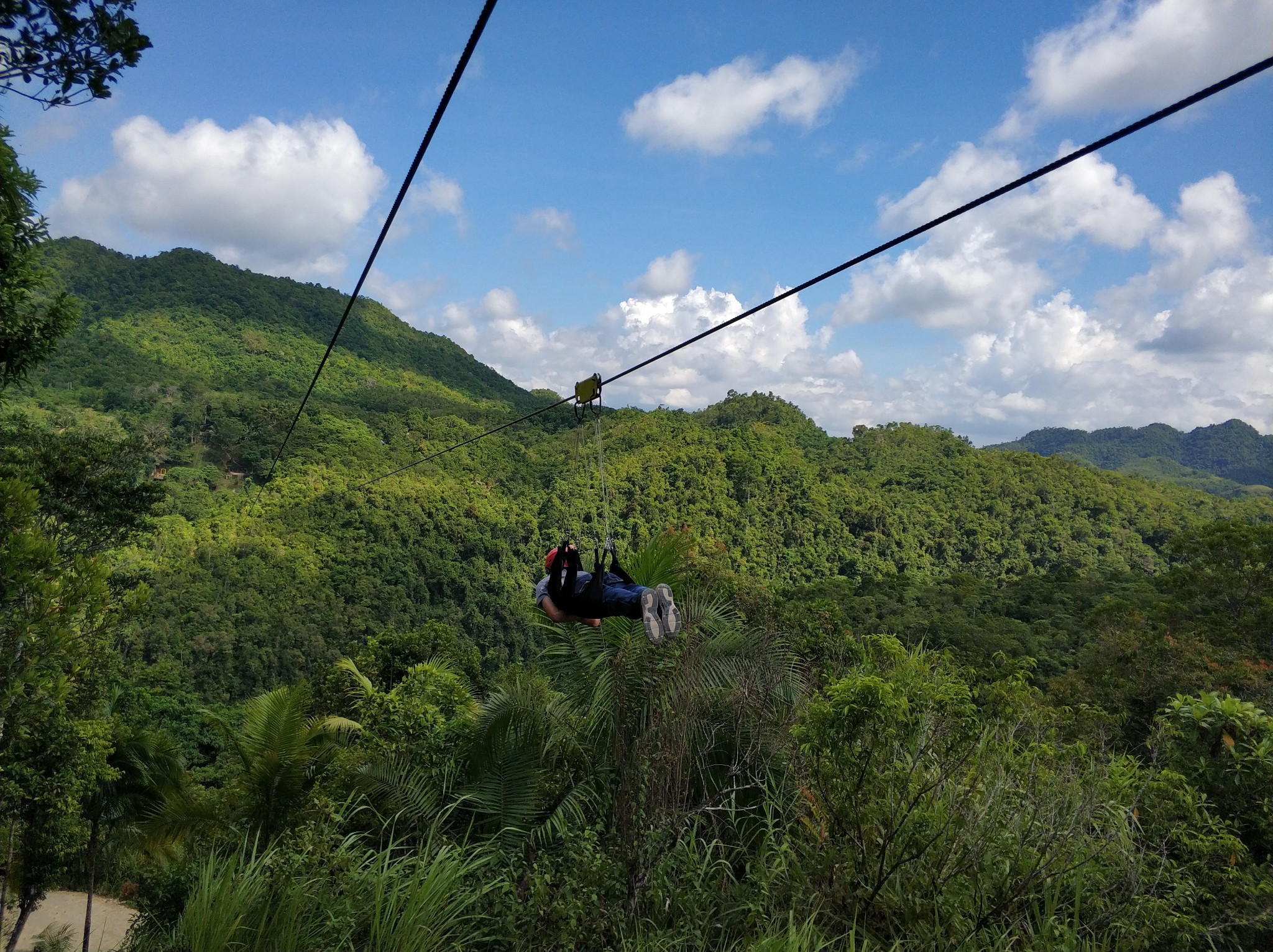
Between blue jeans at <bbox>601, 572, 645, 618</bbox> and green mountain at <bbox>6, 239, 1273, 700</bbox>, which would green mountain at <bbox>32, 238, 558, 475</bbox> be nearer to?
green mountain at <bbox>6, 239, 1273, 700</bbox>

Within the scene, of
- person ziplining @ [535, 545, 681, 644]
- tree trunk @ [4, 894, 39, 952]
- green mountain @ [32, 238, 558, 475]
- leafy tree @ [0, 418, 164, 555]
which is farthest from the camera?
green mountain @ [32, 238, 558, 475]

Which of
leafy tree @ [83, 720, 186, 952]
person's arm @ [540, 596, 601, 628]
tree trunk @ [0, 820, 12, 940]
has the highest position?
person's arm @ [540, 596, 601, 628]

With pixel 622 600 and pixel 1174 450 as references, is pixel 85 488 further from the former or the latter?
pixel 1174 450

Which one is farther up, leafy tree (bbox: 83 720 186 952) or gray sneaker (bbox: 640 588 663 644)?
gray sneaker (bbox: 640 588 663 644)

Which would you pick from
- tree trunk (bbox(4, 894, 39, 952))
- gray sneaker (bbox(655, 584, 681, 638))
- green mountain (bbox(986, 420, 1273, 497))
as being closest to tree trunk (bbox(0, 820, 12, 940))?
tree trunk (bbox(4, 894, 39, 952))

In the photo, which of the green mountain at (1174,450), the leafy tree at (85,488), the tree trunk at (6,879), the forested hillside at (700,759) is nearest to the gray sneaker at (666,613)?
the forested hillside at (700,759)

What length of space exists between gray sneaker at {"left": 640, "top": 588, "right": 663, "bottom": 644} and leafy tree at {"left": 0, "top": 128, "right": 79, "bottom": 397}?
11.5 ft

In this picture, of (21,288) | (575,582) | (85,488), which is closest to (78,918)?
(85,488)

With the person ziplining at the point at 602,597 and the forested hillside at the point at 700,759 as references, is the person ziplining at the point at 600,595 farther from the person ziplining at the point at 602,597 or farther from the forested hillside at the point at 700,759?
the forested hillside at the point at 700,759

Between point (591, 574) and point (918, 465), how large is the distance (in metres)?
59.8

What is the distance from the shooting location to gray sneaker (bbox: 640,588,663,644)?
10.5 ft

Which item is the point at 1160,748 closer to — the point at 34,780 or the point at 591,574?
the point at 591,574

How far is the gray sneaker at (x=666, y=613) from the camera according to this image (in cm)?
330

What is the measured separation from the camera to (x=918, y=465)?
193ft
